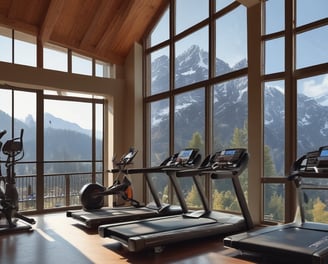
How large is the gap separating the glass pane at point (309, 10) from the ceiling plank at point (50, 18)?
4.39 meters

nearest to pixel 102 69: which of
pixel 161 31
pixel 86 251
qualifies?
pixel 161 31

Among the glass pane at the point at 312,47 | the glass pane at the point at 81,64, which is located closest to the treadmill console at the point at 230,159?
the glass pane at the point at 312,47

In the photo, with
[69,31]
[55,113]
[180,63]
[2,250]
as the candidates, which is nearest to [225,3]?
[180,63]

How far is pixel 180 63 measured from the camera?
7.76m

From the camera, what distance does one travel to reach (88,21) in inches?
317

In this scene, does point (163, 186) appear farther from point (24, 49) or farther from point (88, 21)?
point (24, 49)

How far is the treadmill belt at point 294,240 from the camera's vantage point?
11.8 feet

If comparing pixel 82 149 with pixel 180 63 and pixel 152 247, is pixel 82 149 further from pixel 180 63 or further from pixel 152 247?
pixel 152 247

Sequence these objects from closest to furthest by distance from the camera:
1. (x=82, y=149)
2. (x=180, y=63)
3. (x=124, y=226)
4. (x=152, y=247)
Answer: (x=152, y=247)
(x=124, y=226)
(x=180, y=63)
(x=82, y=149)

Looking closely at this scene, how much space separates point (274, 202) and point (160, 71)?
4.16 metres

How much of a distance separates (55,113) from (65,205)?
6.93 ft

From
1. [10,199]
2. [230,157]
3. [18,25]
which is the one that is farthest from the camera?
[18,25]

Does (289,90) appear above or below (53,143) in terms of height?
above

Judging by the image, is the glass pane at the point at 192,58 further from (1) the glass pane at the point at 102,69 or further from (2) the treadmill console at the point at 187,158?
(1) the glass pane at the point at 102,69
